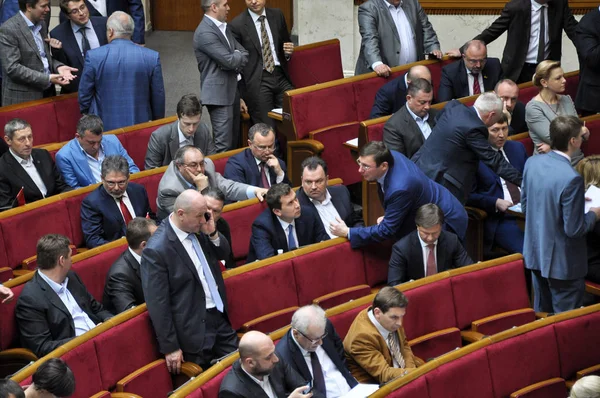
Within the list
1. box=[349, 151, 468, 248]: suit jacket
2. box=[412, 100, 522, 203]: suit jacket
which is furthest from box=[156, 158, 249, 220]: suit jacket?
box=[412, 100, 522, 203]: suit jacket

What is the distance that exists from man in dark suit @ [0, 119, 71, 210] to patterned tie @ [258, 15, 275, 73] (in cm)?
153

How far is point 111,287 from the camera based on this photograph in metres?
3.68

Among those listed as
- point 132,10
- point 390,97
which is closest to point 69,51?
point 132,10

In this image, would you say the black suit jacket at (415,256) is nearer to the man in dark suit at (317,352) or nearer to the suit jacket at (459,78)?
the man in dark suit at (317,352)

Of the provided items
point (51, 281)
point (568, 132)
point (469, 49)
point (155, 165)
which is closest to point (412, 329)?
point (568, 132)

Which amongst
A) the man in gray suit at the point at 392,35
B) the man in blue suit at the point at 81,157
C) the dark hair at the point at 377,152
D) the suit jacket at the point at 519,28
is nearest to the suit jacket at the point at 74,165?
the man in blue suit at the point at 81,157

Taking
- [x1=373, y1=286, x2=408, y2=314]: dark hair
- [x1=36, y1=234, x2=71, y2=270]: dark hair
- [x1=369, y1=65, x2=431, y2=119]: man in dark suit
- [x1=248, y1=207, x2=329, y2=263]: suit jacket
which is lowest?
[x1=373, y1=286, x2=408, y2=314]: dark hair

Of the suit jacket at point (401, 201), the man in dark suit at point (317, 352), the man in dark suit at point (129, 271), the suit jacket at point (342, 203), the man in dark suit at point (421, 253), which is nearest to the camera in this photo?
the man in dark suit at point (317, 352)

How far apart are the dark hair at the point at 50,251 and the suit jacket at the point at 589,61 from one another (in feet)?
9.71

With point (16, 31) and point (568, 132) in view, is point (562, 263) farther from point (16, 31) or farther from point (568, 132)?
point (16, 31)

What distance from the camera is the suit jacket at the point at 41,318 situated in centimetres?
342

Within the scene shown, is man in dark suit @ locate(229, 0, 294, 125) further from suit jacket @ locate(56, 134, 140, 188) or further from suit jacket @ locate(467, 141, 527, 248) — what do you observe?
suit jacket @ locate(467, 141, 527, 248)

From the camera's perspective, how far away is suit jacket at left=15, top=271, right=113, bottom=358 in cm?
342

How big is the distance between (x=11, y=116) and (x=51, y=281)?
184cm
